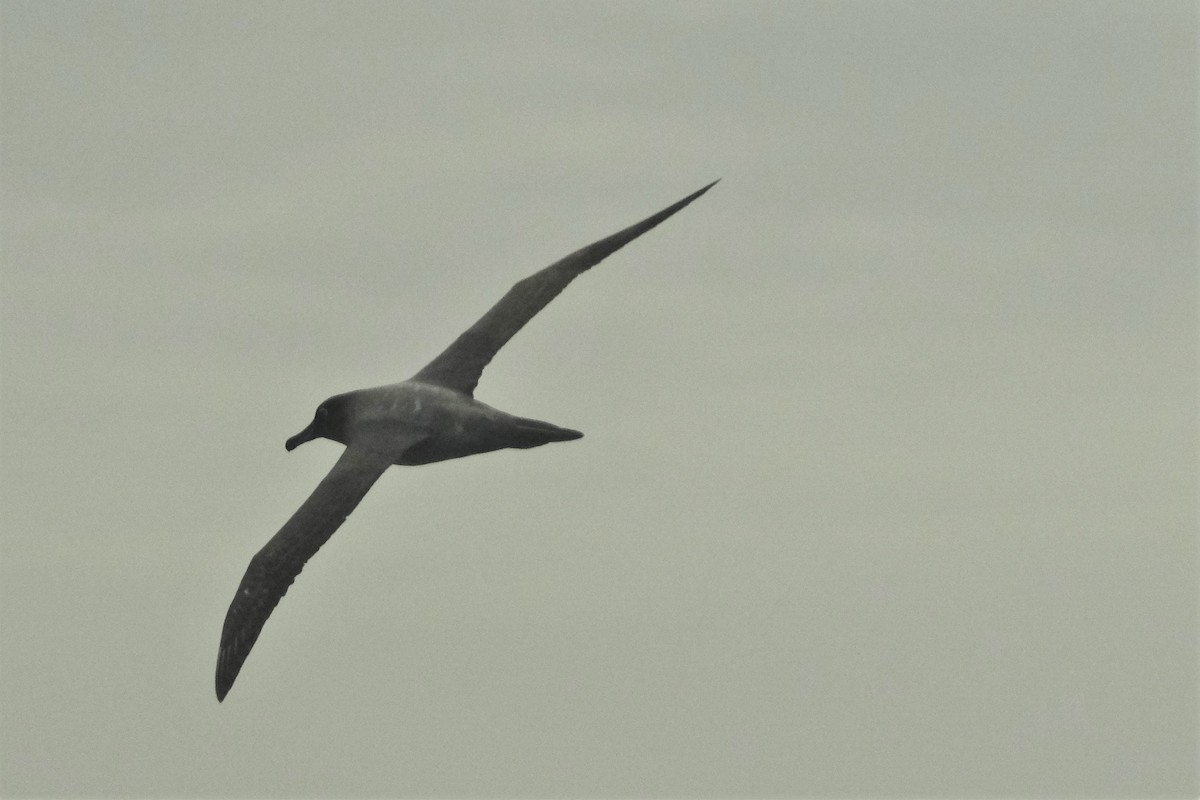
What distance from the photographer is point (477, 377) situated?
31.5m

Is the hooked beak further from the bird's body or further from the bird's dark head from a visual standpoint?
the bird's body

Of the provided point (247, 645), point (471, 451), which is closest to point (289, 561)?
point (247, 645)

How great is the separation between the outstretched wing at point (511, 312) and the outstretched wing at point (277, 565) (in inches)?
126

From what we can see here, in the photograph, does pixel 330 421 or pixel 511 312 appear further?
pixel 511 312

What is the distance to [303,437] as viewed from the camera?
1287 inches

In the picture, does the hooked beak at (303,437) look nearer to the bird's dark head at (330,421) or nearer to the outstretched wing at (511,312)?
the bird's dark head at (330,421)

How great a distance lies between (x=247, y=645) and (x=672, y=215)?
29.3 feet

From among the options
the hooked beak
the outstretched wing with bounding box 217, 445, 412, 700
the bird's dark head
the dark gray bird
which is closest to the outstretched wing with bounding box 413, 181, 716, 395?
the dark gray bird

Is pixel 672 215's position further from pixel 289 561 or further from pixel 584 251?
pixel 289 561

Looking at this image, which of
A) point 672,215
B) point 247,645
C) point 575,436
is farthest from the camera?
point 672,215

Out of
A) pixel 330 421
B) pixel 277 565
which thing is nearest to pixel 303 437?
pixel 330 421

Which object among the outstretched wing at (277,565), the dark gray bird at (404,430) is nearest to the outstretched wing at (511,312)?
the dark gray bird at (404,430)

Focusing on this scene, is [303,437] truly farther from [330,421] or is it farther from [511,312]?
[511,312]

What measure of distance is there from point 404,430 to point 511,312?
10.3ft
